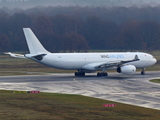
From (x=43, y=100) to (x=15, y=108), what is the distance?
5206 millimetres

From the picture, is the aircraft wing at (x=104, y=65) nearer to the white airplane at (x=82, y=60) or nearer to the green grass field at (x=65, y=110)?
the white airplane at (x=82, y=60)

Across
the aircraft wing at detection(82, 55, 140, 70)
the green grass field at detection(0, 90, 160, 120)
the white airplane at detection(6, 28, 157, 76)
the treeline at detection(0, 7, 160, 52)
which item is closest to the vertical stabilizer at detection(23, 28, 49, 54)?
the white airplane at detection(6, 28, 157, 76)

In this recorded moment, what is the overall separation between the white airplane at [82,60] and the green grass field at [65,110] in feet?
73.4

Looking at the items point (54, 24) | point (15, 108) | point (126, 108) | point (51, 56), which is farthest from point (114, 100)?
point (54, 24)

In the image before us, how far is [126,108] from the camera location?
29.4 m

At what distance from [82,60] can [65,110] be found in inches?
1252

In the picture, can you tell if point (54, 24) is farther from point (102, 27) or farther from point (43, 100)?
point (43, 100)

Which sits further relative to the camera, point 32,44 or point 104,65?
point 104,65

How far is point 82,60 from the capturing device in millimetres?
59562

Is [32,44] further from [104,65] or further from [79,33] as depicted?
[79,33]

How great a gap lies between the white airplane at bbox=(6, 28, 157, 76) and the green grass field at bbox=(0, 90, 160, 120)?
73.4ft

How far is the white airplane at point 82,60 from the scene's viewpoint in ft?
188

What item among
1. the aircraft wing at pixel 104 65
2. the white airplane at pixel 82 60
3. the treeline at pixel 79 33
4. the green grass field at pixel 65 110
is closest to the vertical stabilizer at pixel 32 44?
the white airplane at pixel 82 60

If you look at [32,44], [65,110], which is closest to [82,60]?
[32,44]
